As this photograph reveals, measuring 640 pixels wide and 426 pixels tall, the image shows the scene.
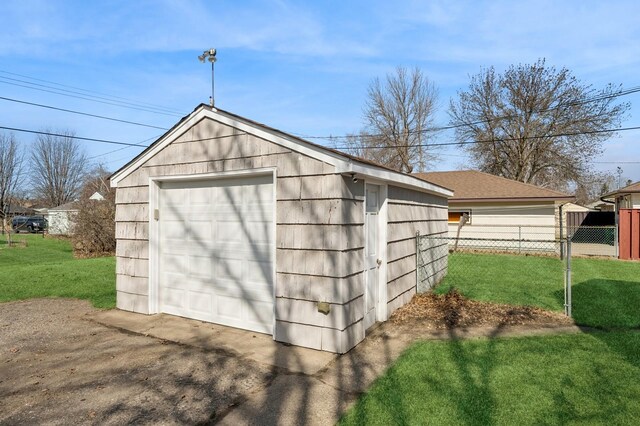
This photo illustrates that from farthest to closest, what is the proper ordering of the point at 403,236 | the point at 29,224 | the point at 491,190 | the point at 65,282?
1. the point at 29,224
2. the point at 491,190
3. the point at 65,282
4. the point at 403,236

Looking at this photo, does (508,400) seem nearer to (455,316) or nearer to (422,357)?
(422,357)

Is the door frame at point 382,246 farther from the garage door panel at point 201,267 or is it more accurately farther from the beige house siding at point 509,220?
the beige house siding at point 509,220

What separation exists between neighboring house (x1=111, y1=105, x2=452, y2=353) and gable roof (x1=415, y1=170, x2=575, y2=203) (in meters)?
9.76

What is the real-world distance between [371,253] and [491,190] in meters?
12.8

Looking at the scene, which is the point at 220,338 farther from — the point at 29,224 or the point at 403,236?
the point at 29,224

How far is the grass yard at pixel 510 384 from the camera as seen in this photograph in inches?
119

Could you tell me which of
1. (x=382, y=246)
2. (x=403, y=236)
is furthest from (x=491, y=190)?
(x=382, y=246)

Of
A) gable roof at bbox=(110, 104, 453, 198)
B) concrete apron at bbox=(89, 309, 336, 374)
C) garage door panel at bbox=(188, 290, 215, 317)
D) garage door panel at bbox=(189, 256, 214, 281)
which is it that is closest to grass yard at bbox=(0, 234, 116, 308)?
concrete apron at bbox=(89, 309, 336, 374)

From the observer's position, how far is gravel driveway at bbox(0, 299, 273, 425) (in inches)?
124

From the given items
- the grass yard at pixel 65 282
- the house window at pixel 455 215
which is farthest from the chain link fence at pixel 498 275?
the grass yard at pixel 65 282

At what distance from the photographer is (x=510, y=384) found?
355 cm

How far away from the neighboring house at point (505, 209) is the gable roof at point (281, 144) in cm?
1015

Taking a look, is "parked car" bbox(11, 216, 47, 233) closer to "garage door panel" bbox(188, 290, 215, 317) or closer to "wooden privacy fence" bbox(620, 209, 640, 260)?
"garage door panel" bbox(188, 290, 215, 317)

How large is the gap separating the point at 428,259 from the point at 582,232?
2144 cm
